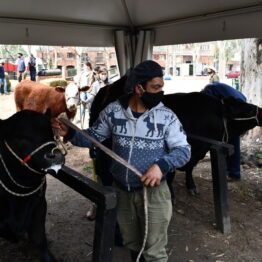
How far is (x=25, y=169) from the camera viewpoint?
252 cm

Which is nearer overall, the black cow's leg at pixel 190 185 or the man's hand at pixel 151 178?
the man's hand at pixel 151 178

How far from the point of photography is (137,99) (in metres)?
2.28

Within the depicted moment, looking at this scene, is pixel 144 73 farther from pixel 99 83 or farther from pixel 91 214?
pixel 99 83

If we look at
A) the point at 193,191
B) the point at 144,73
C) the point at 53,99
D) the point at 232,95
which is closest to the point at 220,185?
the point at 193,191

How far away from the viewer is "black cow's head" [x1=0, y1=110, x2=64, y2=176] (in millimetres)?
2252

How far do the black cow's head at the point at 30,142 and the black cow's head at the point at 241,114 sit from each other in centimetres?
253

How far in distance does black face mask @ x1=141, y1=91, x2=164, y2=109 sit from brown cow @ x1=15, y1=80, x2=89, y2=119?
5.04 meters

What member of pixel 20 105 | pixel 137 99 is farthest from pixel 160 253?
pixel 20 105

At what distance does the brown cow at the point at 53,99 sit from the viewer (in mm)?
7238

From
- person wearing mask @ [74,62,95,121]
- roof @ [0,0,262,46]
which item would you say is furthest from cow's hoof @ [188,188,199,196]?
person wearing mask @ [74,62,95,121]

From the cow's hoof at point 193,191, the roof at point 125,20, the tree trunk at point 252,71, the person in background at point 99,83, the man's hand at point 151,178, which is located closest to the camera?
the man's hand at point 151,178

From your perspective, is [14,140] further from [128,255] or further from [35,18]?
[35,18]

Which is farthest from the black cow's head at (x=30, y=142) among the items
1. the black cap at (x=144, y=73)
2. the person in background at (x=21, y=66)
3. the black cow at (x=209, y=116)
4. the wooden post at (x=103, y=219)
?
the person in background at (x=21, y=66)

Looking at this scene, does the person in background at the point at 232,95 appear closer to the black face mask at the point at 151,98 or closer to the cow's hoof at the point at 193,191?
the cow's hoof at the point at 193,191
